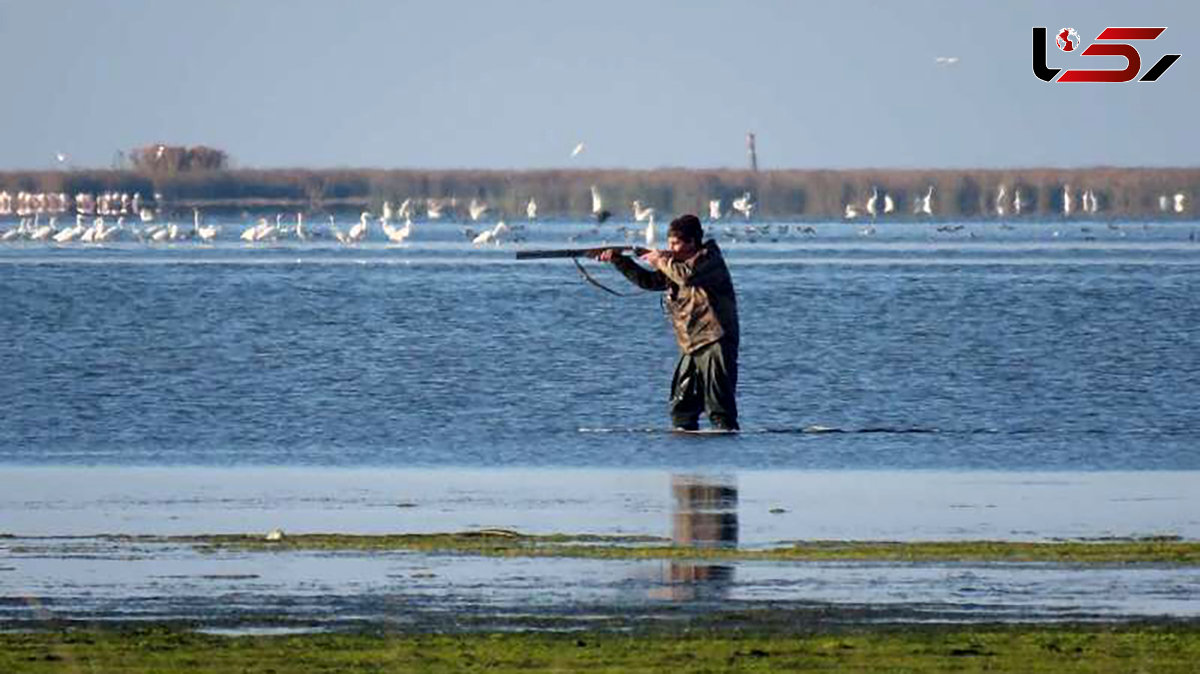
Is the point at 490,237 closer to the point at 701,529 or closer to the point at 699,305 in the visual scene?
the point at 699,305

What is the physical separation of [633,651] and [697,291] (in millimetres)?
11833

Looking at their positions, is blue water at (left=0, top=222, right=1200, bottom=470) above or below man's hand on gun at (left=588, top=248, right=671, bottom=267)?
below

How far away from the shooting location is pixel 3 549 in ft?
46.9

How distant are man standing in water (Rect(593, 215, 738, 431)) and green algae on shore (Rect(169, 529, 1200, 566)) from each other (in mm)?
7743

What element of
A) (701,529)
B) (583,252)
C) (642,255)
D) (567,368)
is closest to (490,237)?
(567,368)

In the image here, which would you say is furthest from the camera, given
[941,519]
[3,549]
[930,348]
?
[930,348]

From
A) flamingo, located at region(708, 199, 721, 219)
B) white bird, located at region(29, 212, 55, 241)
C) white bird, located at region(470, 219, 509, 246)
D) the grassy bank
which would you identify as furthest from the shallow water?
flamingo, located at region(708, 199, 721, 219)

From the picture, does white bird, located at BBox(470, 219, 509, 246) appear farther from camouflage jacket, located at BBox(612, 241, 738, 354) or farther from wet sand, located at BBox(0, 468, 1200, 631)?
wet sand, located at BBox(0, 468, 1200, 631)

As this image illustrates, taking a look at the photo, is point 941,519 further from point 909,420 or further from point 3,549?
point 909,420

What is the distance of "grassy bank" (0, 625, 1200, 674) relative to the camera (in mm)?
10578

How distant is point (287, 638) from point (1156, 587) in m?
3.86

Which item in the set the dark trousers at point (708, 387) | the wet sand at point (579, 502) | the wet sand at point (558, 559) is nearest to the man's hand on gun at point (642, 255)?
the dark trousers at point (708, 387)

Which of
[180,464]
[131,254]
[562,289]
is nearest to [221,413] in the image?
[180,464]

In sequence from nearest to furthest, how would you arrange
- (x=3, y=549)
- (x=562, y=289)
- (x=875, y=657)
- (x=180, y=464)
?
(x=875, y=657)
(x=3, y=549)
(x=180, y=464)
(x=562, y=289)
